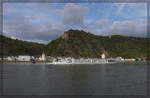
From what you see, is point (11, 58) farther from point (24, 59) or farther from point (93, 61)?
point (93, 61)

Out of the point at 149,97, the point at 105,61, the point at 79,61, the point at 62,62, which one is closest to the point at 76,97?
the point at 149,97

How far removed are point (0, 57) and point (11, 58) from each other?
1164 cm

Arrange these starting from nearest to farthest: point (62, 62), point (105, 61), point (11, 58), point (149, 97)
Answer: point (149, 97) < point (62, 62) < point (105, 61) < point (11, 58)

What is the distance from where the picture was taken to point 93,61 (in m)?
161

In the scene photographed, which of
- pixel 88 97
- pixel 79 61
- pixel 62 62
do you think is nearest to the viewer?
pixel 88 97

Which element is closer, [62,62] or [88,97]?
[88,97]

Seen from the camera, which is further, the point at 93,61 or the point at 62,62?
the point at 93,61

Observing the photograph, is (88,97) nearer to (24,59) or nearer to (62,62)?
(62,62)

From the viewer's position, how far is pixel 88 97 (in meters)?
17.5

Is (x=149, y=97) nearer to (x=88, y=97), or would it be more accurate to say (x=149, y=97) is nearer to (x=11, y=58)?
(x=88, y=97)

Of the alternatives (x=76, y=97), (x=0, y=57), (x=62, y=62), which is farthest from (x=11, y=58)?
(x=76, y=97)

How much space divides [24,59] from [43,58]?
19378mm

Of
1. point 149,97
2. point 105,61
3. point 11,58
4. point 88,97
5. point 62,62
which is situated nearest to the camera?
point 149,97

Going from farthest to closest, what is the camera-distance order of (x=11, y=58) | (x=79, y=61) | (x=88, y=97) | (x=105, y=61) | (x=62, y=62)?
(x=11, y=58)
(x=105, y=61)
(x=79, y=61)
(x=62, y=62)
(x=88, y=97)
